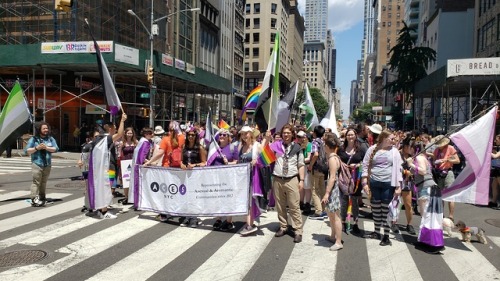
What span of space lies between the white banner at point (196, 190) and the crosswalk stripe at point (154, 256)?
0.44 meters

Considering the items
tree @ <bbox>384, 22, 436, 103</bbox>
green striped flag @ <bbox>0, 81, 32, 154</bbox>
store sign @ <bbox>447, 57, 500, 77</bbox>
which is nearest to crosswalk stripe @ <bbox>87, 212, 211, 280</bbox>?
green striped flag @ <bbox>0, 81, 32, 154</bbox>

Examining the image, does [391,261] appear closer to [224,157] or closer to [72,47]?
[224,157]

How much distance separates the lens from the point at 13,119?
9.16m

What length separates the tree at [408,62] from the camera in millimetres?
37375

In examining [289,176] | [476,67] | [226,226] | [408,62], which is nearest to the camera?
[289,176]

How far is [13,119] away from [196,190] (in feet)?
15.4

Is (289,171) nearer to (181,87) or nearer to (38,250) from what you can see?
(38,250)

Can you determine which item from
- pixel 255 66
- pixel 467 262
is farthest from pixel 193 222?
pixel 255 66

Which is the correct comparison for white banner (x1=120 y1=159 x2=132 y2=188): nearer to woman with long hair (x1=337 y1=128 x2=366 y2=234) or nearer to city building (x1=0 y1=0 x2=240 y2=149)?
woman with long hair (x1=337 y1=128 x2=366 y2=234)

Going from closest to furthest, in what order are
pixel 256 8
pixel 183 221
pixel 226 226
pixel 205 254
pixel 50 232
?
pixel 205 254 < pixel 50 232 < pixel 226 226 < pixel 183 221 < pixel 256 8

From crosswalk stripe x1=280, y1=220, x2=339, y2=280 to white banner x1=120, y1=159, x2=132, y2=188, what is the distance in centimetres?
413

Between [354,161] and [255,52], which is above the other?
[255,52]

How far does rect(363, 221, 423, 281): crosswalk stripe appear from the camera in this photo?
5.29 meters

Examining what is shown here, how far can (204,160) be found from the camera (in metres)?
7.71
